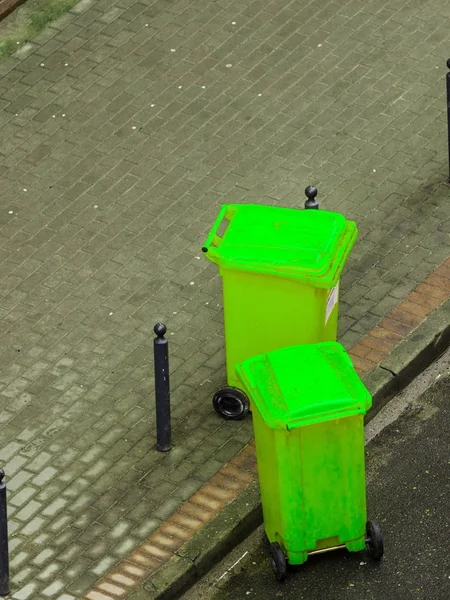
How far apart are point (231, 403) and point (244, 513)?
0.91 meters

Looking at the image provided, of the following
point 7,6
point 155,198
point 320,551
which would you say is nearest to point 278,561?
point 320,551

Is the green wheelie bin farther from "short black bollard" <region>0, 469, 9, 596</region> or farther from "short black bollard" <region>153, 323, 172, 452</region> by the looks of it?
"short black bollard" <region>0, 469, 9, 596</region>

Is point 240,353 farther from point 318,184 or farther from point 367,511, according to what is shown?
point 318,184

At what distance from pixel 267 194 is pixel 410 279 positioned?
1.47m

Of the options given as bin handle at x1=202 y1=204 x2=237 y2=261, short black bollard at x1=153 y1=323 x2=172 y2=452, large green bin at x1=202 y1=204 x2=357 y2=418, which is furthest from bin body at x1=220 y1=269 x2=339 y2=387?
short black bollard at x1=153 y1=323 x2=172 y2=452

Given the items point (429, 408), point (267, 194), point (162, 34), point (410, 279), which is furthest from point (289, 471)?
point (162, 34)

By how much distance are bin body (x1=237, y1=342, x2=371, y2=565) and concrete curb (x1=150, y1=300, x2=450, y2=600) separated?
0.38 metres

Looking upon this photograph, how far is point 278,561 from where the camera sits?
26.7 ft

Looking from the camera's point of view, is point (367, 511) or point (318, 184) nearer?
point (367, 511)

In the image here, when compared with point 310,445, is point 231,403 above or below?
below

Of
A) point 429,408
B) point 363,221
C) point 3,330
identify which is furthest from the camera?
point 363,221

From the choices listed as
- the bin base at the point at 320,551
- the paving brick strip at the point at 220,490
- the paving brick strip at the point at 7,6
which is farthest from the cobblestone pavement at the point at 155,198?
the bin base at the point at 320,551

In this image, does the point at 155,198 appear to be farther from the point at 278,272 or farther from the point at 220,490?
the point at 220,490

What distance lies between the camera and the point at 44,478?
894 centimetres
